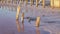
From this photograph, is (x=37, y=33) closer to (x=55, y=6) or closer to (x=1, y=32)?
(x=1, y=32)

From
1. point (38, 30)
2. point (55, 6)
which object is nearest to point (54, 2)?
point (55, 6)

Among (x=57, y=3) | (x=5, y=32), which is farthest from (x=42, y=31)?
(x=57, y=3)

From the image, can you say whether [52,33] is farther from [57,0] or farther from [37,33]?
[57,0]

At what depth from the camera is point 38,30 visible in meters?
13.0

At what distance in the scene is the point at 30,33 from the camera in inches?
480

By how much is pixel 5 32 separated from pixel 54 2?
15.9m

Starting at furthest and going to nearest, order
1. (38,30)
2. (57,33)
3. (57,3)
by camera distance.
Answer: (57,3) < (38,30) < (57,33)

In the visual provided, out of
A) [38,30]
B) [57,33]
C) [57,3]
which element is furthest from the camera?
[57,3]

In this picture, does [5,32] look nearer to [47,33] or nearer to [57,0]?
[47,33]

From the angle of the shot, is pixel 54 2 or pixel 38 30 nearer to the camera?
pixel 38 30

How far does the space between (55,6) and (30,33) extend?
1607 centimetres

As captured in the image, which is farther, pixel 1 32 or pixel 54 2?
pixel 54 2

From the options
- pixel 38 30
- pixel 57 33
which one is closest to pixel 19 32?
pixel 38 30

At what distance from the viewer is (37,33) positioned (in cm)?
1221
